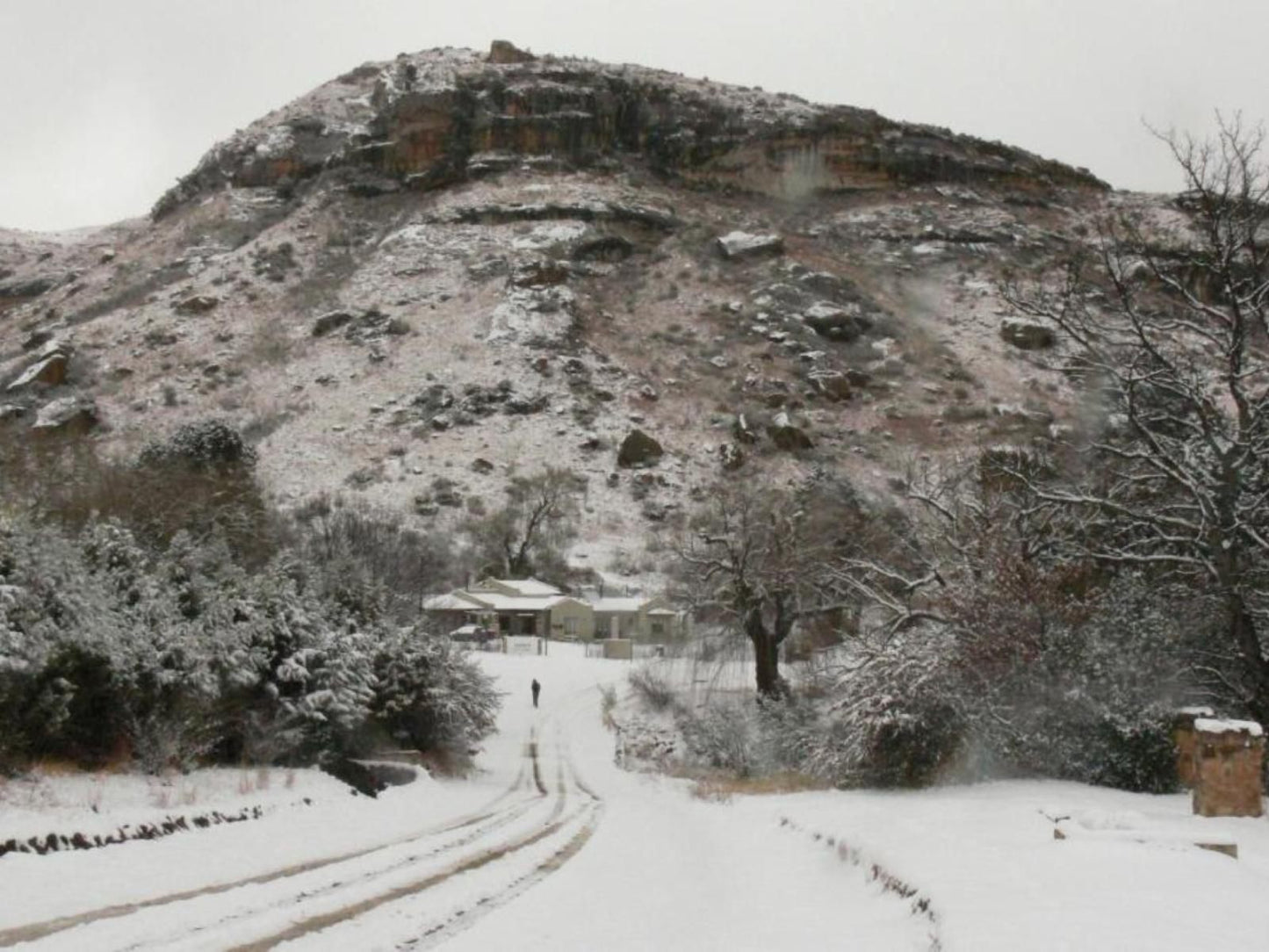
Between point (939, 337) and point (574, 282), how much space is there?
27.5 metres

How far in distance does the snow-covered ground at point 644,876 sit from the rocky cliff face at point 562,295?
1835 inches

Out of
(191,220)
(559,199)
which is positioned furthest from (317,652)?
(191,220)

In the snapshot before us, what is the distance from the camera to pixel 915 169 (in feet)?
368

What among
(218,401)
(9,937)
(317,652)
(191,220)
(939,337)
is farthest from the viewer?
(191,220)

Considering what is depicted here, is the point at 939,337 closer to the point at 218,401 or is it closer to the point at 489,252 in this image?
the point at 489,252

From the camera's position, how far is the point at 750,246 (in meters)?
91.6

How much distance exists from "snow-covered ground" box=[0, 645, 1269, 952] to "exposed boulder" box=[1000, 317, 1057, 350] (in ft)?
237

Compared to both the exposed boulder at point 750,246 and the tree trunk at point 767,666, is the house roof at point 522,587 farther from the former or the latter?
the exposed boulder at point 750,246

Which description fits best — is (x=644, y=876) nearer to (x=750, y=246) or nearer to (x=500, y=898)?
(x=500, y=898)

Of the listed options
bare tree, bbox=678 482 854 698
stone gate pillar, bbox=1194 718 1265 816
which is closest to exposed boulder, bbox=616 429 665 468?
bare tree, bbox=678 482 854 698

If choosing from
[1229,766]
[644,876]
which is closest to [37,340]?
[644,876]

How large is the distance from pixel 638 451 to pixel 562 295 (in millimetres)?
20261

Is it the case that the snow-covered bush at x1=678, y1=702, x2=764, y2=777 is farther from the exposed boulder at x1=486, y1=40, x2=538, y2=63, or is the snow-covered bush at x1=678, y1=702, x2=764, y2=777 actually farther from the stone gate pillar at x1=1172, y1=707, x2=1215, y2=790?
the exposed boulder at x1=486, y1=40, x2=538, y2=63

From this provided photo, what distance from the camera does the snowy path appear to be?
742 cm
